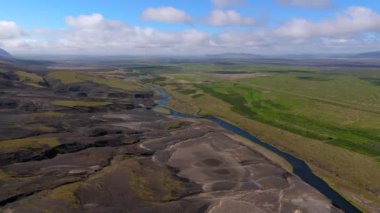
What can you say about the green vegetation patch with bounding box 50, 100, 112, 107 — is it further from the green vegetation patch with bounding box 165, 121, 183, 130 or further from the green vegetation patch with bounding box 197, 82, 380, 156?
the green vegetation patch with bounding box 197, 82, 380, 156

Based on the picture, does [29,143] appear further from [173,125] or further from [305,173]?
[305,173]

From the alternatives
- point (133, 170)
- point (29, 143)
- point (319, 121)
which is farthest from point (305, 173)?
point (29, 143)

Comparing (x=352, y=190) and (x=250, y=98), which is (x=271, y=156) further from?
(x=250, y=98)

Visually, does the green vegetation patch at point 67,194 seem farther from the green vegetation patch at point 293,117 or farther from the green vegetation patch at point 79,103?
the green vegetation patch at point 79,103

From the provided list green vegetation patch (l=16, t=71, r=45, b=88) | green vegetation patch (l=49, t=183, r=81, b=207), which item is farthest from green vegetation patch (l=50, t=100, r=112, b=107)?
green vegetation patch (l=49, t=183, r=81, b=207)

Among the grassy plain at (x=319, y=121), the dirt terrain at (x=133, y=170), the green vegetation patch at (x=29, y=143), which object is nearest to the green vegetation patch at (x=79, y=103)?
the dirt terrain at (x=133, y=170)

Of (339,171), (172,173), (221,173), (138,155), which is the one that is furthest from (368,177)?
(138,155)

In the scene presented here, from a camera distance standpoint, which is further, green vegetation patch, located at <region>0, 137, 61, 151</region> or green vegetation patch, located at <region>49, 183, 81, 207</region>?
green vegetation patch, located at <region>0, 137, 61, 151</region>

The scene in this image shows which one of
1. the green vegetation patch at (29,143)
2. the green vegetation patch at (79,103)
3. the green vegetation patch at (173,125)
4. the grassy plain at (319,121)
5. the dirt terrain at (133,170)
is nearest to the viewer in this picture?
the dirt terrain at (133,170)
